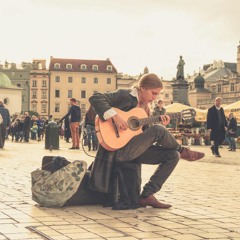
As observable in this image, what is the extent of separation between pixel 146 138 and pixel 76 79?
4460 inches

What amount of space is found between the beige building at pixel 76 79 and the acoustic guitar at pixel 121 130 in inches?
4373

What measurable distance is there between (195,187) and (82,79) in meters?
111

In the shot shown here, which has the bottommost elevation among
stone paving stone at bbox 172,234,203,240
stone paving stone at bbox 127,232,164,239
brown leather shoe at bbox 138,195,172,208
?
stone paving stone at bbox 172,234,203,240

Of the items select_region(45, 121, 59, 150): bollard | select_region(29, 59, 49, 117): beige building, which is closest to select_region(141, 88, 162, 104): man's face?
select_region(45, 121, 59, 150): bollard

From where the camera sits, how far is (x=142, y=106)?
6.31m

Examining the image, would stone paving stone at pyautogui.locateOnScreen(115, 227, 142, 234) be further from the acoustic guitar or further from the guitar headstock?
the guitar headstock

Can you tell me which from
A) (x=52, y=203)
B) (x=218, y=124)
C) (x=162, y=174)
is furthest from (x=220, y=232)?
(x=218, y=124)

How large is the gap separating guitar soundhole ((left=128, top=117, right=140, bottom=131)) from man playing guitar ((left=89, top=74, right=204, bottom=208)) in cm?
8

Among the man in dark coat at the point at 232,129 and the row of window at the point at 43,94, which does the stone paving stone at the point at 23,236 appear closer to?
the man in dark coat at the point at 232,129

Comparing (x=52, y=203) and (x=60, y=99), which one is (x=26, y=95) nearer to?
(x=60, y=99)

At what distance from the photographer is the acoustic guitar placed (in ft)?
19.5

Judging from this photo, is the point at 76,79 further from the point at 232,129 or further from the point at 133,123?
the point at 133,123

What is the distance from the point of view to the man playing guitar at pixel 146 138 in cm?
596

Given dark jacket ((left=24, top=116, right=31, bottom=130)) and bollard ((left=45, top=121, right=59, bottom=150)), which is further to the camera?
dark jacket ((left=24, top=116, right=31, bottom=130))
